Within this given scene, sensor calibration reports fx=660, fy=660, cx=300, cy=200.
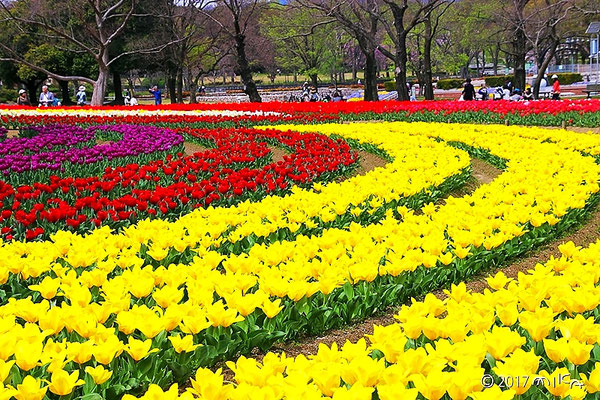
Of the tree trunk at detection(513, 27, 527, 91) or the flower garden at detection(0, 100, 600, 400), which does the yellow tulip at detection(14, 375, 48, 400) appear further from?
the tree trunk at detection(513, 27, 527, 91)

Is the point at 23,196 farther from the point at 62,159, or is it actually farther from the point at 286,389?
the point at 286,389

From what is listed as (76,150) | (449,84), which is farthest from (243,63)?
(449,84)

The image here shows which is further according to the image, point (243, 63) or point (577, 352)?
point (243, 63)

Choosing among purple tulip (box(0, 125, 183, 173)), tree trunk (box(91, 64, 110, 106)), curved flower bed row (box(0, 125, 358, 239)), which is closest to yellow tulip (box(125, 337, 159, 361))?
curved flower bed row (box(0, 125, 358, 239))

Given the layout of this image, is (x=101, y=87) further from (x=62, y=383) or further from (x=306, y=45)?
(x=62, y=383)

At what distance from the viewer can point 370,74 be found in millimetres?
27500

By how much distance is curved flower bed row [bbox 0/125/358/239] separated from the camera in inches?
227

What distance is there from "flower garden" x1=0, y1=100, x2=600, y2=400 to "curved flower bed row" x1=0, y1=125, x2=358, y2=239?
1.4 inches

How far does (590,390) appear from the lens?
217cm

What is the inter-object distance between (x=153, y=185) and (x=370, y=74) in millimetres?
20787

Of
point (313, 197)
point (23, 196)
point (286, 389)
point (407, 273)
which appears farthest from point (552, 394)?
point (23, 196)

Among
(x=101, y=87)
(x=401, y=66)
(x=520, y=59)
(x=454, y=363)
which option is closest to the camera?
(x=454, y=363)

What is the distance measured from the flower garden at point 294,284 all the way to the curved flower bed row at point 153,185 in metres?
0.03

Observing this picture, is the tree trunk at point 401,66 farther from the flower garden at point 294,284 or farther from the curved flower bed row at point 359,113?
the flower garden at point 294,284
